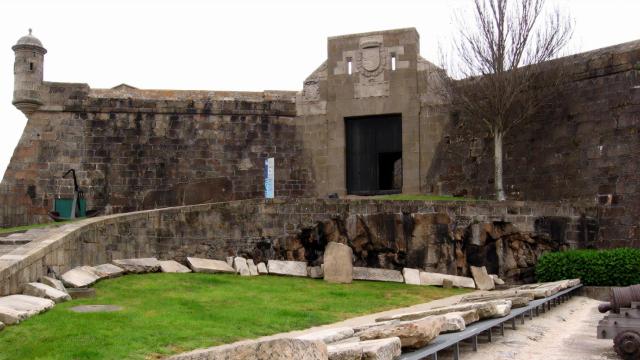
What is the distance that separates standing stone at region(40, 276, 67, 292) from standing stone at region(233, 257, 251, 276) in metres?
5.32

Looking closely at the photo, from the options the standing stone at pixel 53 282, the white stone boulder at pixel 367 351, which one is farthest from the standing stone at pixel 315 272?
the white stone boulder at pixel 367 351

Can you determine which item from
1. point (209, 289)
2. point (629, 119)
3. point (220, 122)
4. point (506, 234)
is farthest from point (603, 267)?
point (220, 122)

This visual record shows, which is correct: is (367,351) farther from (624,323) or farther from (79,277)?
(79,277)

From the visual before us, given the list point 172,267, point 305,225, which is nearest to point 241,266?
point 172,267

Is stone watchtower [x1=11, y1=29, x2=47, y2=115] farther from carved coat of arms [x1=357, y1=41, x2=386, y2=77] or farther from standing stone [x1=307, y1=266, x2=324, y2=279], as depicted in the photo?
standing stone [x1=307, y1=266, x2=324, y2=279]

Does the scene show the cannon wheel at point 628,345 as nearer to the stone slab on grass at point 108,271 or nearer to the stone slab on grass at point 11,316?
the stone slab on grass at point 11,316

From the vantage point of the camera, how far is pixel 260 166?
2305cm

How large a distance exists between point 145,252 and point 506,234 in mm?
9035

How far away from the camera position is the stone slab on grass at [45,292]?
1082cm

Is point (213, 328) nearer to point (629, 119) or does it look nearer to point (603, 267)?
point (603, 267)

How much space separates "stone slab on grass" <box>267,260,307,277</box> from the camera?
1692 centimetres

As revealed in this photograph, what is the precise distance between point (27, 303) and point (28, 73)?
45.2 ft

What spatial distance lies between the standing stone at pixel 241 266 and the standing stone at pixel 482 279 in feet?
18.3

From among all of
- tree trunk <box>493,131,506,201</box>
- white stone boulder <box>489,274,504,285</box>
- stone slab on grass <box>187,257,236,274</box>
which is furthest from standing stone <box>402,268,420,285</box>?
tree trunk <box>493,131,506,201</box>
